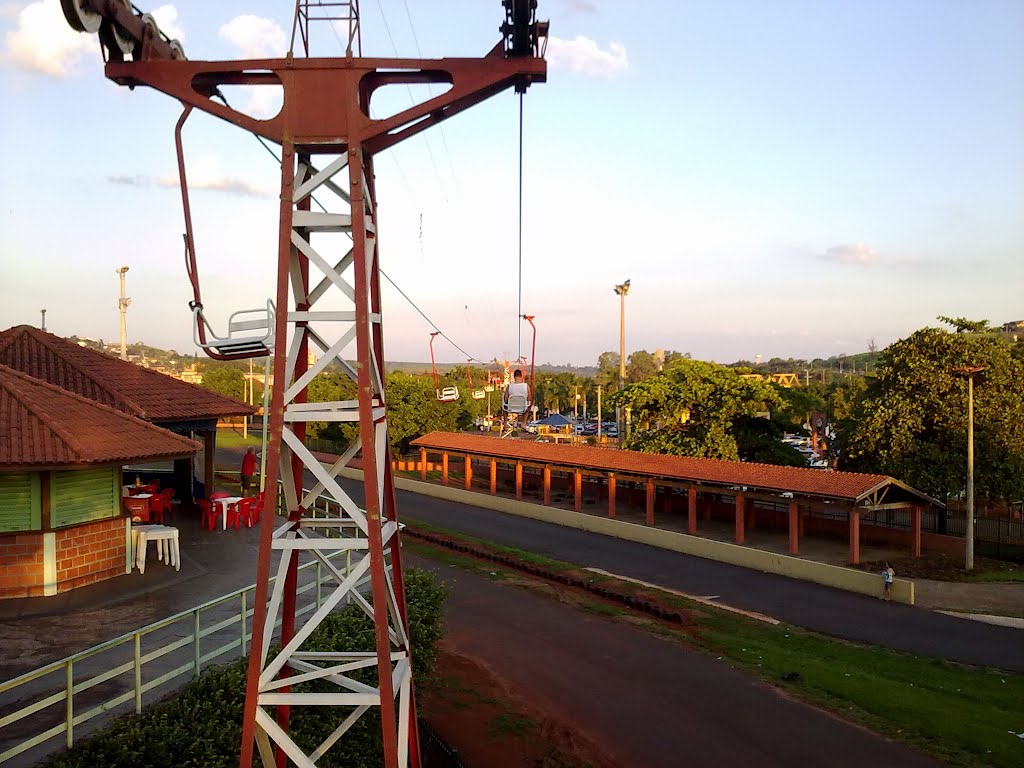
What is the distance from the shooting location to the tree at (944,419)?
26.0 metres

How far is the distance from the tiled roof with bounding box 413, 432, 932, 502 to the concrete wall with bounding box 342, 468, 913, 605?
1.94 metres

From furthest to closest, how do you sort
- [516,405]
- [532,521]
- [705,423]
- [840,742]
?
[705,423] → [532,521] → [516,405] → [840,742]

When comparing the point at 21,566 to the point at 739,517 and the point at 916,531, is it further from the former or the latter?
the point at 916,531

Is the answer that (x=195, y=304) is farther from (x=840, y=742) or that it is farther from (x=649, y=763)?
(x=840, y=742)

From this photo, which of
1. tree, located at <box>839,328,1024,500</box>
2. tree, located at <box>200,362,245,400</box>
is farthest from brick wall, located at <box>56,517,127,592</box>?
tree, located at <box>200,362,245,400</box>

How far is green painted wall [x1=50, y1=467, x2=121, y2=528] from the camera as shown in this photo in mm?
11484

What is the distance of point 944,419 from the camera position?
87.7 ft

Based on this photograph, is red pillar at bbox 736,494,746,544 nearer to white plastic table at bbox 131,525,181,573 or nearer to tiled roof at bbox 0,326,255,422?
tiled roof at bbox 0,326,255,422

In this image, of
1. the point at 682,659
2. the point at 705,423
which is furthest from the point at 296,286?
the point at 705,423

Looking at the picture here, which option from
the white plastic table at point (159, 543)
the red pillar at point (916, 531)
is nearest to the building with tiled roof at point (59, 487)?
the white plastic table at point (159, 543)

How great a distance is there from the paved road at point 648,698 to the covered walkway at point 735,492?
32.7 feet

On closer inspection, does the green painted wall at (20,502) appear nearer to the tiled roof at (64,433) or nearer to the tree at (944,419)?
the tiled roof at (64,433)

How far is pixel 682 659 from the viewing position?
14.0 metres

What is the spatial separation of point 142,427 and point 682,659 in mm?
10350
